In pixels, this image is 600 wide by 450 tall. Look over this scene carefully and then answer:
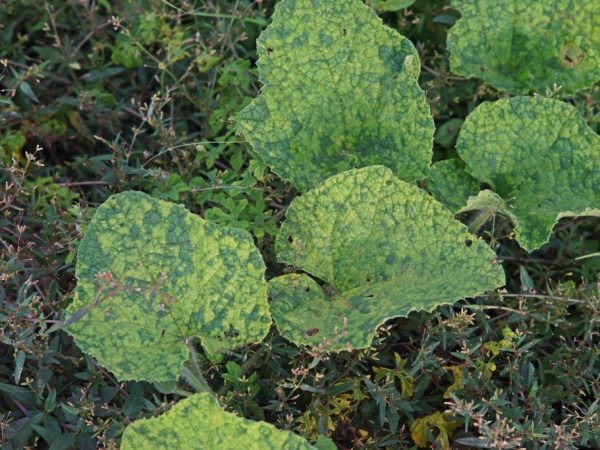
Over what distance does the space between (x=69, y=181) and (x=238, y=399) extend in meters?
0.97

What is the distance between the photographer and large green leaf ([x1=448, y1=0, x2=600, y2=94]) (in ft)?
8.45

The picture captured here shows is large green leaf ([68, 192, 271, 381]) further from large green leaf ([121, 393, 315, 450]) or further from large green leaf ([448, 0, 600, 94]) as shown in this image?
large green leaf ([448, 0, 600, 94])

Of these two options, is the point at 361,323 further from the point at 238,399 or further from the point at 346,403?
the point at 238,399

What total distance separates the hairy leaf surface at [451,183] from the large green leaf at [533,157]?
0.17 feet

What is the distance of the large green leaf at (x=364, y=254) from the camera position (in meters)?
Answer: 1.99

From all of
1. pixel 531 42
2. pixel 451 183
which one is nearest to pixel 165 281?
pixel 451 183

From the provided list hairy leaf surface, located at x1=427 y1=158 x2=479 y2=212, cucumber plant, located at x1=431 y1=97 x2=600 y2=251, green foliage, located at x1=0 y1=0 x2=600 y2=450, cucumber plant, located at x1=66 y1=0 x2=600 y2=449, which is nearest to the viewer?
cucumber plant, located at x1=66 y1=0 x2=600 y2=449

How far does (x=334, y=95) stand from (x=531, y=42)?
0.71m

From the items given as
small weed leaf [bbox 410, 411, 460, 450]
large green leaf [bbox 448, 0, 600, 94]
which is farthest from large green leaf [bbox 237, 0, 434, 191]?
small weed leaf [bbox 410, 411, 460, 450]

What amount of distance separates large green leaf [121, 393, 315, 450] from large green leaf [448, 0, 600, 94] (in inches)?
53.1

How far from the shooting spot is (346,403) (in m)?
2.07

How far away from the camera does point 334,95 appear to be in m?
2.37

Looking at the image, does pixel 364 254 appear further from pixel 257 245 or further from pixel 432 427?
pixel 432 427

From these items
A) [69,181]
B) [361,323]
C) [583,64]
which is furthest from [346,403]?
[583,64]
